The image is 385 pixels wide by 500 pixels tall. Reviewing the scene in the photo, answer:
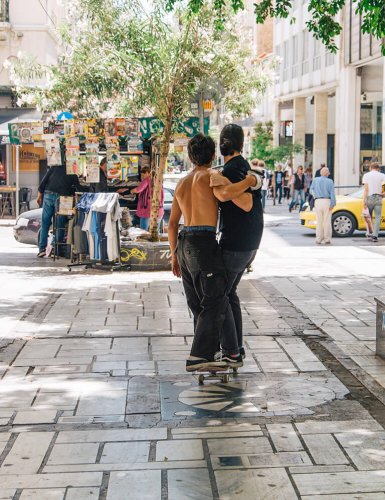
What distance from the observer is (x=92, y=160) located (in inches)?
618

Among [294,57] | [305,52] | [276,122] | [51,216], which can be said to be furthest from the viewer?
[276,122]

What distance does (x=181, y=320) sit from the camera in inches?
376

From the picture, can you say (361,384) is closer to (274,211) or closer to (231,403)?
(231,403)

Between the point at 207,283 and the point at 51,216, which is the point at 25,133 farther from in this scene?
the point at 207,283

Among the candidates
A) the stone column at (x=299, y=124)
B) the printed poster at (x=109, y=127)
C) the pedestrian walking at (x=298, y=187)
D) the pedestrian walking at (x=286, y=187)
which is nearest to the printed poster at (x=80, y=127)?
the printed poster at (x=109, y=127)

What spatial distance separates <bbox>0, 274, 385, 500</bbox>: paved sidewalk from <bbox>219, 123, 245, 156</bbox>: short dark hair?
5.56 ft

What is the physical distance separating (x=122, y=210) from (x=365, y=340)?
7095 millimetres

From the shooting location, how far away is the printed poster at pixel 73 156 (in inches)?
618

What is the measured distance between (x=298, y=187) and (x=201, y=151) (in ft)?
87.2

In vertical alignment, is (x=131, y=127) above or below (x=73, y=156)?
above

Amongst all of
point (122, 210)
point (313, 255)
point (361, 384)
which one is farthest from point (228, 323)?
point (313, 255)

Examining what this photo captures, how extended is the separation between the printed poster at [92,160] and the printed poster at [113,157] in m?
0.20

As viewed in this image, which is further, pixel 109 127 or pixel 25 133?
pixel 25 133

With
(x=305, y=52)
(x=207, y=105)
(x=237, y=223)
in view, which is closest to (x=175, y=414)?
(x=237, y=223)
